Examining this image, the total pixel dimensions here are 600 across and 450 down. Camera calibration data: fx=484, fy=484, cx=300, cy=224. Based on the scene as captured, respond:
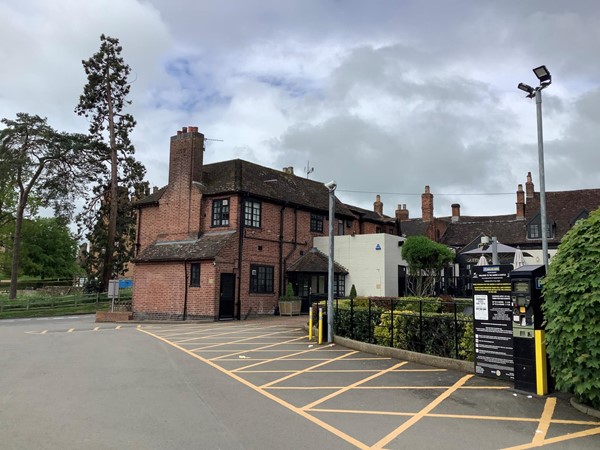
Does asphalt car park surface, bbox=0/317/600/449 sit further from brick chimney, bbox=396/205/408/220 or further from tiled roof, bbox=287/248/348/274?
brick chimney, bbox=396/205/408/220

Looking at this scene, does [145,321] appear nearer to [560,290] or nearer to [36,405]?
[36,405]

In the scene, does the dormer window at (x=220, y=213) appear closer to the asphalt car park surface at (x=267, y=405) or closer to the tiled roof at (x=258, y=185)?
the tiled roof at (x=258, y=185)

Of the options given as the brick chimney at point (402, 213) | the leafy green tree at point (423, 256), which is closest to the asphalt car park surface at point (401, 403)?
the leafy green tree at point (423, 256)

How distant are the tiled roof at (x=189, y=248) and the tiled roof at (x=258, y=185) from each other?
231 cm

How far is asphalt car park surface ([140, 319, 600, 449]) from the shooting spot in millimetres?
5785

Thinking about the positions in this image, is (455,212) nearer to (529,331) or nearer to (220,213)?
(220,213)

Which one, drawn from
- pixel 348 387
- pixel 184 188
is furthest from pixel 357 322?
pixel 184 188

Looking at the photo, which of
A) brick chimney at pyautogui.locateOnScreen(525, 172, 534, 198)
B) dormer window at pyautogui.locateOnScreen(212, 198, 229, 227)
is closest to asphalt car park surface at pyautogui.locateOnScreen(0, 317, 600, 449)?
dormer window at pyautogui.locateOnScreen(212, 198, 229, 227)

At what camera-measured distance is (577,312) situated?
6.57m

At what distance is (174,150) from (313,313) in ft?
49.5

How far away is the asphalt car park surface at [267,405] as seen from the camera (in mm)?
5707

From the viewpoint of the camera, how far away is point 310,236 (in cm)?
2848

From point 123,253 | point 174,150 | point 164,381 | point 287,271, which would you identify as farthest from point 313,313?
point 123,253

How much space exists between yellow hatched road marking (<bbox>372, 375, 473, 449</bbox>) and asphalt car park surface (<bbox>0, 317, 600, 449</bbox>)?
0.02 m
